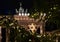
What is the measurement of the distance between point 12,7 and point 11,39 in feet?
18.3

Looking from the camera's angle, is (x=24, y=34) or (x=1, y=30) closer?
(x=24, y=34)

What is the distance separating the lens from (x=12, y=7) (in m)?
7.51

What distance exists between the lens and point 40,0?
66.6 inches

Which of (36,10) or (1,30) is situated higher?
(36,10)

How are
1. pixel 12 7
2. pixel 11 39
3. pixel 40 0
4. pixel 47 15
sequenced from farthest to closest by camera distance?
pixel 12 7 < pixel 11 39 < pixel 47 15 < pixel 40 0

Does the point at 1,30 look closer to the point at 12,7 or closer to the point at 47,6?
the point at 12,7

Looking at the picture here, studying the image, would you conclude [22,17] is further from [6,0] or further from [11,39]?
[11,39]

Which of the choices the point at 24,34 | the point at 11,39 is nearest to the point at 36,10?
the point at 24,34

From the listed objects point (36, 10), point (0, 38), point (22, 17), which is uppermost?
point (36, 10)

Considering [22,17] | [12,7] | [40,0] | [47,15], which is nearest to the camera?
[40,0]

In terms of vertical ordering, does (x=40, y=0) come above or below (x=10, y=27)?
above

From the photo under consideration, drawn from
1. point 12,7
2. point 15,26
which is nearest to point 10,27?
point 15,26

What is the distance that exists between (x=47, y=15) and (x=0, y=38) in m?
3.65

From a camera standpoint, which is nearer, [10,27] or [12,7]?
[10,27]
